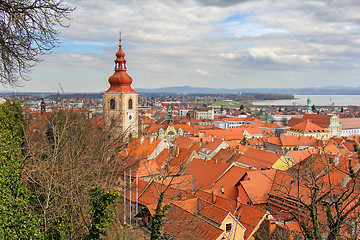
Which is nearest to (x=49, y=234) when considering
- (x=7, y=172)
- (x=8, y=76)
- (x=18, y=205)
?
(x=18, y=205)

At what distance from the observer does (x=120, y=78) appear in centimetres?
3478

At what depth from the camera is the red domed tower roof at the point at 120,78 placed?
113ft

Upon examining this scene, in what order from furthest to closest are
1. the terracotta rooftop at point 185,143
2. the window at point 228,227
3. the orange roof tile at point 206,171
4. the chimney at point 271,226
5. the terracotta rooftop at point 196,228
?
the terracotta rooftop at point 185,143 < the orange roof tile at point 206,171 < the chimney at point 271,226 < the window at point 228,227 < the terracotta rooftop at point 196,228

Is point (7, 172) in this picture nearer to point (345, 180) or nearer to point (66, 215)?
point (66, 215)

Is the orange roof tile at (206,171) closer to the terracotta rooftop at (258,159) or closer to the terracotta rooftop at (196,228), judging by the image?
the terracotta rooftop at (258,159)

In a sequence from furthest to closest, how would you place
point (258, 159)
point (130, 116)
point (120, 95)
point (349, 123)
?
point (349, 123) → point (130, 116) → point (120, 95) → point (258, 159)

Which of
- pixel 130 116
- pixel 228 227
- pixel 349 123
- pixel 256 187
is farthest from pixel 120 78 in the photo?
pixel 349 123

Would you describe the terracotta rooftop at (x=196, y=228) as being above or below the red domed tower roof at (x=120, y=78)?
below

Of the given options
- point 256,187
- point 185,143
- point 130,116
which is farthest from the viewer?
point 185,143

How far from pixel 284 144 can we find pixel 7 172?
47.3 meters

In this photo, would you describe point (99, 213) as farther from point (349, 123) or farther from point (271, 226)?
point (349, 123)

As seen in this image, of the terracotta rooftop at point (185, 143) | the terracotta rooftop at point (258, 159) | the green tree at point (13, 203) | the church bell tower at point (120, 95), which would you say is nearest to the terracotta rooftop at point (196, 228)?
the green tree at point (13, 203)

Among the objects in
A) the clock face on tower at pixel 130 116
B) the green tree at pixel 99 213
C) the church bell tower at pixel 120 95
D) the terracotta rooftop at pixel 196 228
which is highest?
the church bell tower at pixel 120 95

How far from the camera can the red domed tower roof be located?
3453cm
